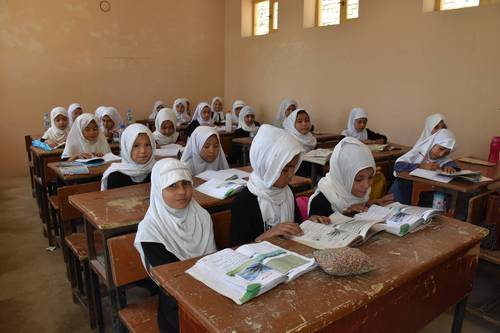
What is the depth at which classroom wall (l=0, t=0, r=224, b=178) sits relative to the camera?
6.12 m

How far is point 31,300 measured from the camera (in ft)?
8.96

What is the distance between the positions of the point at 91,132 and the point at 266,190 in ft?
9.08

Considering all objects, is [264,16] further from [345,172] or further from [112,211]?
[112,211]

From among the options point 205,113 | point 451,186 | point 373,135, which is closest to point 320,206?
point 451,186

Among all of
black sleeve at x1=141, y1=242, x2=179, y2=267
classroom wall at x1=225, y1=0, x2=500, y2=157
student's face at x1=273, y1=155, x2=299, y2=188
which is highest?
classroom wall at x1=225, y1=0, x2=500, y2=157

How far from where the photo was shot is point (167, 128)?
477 centimetres

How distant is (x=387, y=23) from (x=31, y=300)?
5113mm

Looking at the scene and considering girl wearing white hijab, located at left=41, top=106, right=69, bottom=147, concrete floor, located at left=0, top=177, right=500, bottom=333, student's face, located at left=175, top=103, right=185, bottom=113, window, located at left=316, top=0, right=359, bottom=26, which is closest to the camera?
concrete floor, located at left=0, top=177, right=500, bottom=333

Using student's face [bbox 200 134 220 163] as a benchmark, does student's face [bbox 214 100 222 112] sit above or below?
above

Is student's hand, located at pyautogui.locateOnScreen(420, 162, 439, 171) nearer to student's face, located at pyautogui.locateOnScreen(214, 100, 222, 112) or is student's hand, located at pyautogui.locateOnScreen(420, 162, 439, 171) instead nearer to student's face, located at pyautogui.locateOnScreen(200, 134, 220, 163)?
student's face, located at pyautogui.locateOnScreen(200, 134, 220, 163)

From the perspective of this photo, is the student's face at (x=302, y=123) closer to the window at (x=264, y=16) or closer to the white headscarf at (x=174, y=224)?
the window at (x=264, y=16)

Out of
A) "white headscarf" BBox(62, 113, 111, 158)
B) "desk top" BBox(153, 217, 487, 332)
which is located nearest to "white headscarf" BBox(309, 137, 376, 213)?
"desk top" BBox(153, 217, 487, 332)

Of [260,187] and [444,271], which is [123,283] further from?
[444,271]

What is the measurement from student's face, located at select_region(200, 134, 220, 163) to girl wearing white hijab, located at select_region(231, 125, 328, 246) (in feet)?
4.14
